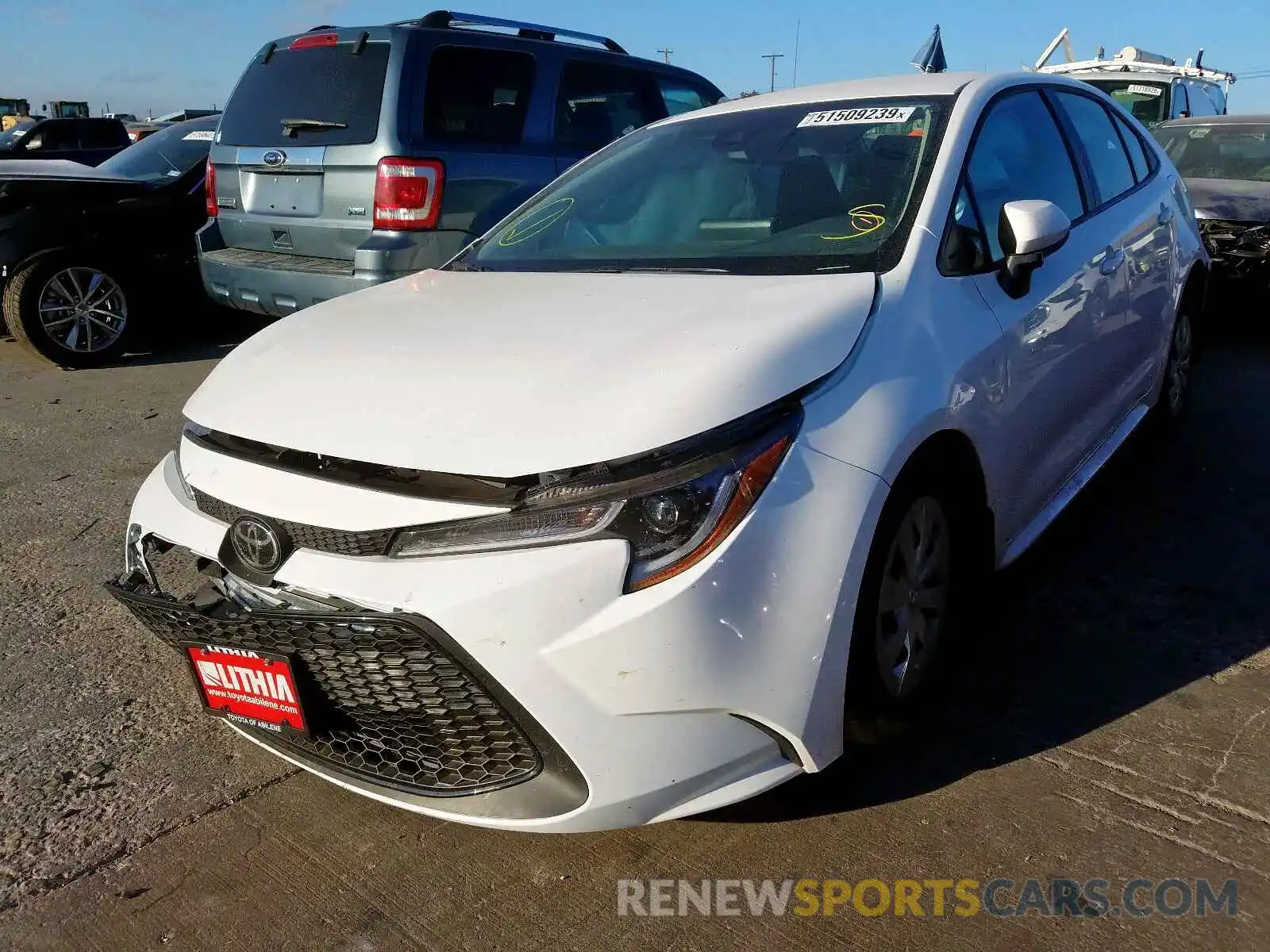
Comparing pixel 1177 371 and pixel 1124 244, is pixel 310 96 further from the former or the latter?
pixel 1177 371

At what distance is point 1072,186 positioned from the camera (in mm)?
3531

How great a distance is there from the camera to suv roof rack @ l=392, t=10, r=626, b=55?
5.84 m

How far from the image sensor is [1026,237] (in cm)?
272

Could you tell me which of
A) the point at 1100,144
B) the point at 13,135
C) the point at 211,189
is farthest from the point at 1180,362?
the point at 13,135

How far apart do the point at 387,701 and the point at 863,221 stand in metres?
1.67

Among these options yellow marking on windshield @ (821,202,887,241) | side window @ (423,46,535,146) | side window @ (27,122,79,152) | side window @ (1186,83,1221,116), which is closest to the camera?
yellow marking on windshield @ (821,202,887,241)

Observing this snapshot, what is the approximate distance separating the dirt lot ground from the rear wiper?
123 inches

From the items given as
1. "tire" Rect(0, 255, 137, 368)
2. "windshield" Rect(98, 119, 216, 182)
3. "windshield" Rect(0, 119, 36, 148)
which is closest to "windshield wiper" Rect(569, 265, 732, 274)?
"tire" Rect(0, 255, 137, 368)

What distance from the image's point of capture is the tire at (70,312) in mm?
6855

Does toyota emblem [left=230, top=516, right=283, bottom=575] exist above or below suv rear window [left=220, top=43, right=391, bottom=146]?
below

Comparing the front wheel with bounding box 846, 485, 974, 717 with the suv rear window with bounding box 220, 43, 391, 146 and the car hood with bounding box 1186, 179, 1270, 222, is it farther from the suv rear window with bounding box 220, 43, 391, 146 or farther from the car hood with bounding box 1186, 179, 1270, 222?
the car hood with bounding box 1186, 179, 1270, 222

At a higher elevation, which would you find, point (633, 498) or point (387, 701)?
point (633, 498)

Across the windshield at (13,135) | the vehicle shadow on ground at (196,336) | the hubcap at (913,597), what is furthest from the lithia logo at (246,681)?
the windshield at (13,135)

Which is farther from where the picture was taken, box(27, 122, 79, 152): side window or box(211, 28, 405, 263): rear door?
box(27, 122, 79, 152): side window
